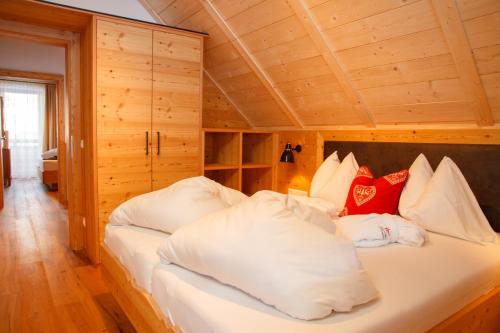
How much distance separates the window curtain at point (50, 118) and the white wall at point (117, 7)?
552 centimetres

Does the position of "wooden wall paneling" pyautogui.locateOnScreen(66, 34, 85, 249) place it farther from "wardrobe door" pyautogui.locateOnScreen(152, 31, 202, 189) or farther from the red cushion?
the red cushion

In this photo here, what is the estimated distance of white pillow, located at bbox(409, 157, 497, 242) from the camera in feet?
6.57

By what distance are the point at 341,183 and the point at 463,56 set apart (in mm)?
1228

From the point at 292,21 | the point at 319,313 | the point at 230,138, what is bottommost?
the point at 319,313

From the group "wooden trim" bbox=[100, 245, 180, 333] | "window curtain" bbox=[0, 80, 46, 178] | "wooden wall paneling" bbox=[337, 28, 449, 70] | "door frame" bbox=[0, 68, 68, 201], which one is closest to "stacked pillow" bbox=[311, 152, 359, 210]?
"wooden wall paneling" bbox=[337, 28, 449, 70]

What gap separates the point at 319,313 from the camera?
40.8 inches

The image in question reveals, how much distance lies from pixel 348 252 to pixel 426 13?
149 centimetres

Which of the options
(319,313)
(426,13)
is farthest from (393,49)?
(319,313)

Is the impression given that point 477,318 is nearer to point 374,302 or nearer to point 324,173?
point 374,302

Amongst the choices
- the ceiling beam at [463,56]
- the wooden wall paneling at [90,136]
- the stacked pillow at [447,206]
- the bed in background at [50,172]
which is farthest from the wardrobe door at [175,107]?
the bed in background at [50,172]

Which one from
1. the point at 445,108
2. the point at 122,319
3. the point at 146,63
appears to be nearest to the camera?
the point at 122,319

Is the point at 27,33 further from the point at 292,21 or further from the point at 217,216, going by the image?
the point at 217,216

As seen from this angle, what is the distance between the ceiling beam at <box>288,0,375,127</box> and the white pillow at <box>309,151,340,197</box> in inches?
16.7

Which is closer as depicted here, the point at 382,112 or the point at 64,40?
the point at 382,112
